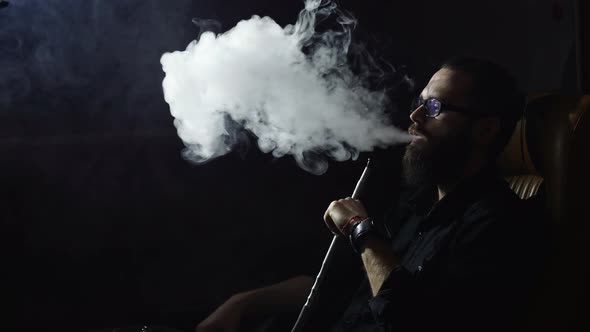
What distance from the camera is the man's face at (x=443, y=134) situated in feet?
5.50

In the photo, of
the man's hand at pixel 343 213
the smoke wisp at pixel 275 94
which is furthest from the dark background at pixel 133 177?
the man's hand at pixel 343 213

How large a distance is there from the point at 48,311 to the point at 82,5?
4.40 feet

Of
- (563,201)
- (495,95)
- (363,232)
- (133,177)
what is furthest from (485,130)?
(133,177)

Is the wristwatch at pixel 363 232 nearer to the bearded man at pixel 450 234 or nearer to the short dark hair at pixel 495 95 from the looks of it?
the bearded man at pixel 450 234

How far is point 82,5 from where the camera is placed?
237 centimetres

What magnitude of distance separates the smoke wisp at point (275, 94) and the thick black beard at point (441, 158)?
155 millimetres

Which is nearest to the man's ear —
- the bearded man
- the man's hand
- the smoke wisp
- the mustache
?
the bearded man

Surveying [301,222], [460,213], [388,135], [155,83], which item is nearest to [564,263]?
[460,213]

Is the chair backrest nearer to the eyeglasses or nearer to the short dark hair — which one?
the short dark hair

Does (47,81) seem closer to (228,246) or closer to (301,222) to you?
(228,246)

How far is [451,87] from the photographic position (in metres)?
1.69

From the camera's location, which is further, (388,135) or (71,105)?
(71,105)

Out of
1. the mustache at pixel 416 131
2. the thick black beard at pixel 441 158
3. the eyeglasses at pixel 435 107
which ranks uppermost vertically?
the eyeglasses at pixel 435 107

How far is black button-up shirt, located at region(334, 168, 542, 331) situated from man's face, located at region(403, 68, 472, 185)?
0.18 m
